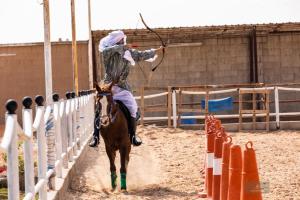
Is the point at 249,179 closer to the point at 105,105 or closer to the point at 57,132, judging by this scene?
the point at 57,132

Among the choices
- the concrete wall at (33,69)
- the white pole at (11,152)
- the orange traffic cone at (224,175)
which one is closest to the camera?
the white pole at (11,152)

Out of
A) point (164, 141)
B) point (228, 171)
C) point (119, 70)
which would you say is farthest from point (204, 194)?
point (164, 141)

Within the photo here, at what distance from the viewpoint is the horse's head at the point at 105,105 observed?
8883 mm

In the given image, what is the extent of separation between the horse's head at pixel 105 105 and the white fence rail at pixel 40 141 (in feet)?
1.84

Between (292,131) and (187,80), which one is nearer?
(292,131)

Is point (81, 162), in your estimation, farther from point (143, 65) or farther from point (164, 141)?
point (143, 65)

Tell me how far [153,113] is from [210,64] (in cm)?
272

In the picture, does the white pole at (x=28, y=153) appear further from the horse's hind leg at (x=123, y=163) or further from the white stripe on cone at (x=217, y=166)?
the horse's hind leg at (x=123, y=163)

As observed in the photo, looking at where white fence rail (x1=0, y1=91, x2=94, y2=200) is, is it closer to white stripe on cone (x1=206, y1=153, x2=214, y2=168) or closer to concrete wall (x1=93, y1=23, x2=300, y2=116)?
white stripe on cone (x1=206, y1=153, x2=214, y2=168)

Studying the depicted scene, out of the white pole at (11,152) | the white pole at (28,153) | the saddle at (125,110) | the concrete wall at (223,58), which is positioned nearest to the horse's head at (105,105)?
the saddle at (125,110)

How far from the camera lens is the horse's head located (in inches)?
350

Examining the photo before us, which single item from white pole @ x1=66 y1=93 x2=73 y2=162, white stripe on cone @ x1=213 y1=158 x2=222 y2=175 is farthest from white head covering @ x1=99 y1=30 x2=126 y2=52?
white stripe on cone @ x1=213 y1=158 x2=222 y2=175

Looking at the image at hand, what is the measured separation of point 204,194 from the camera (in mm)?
8141

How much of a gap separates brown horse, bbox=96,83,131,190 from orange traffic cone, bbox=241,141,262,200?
3.65 m
